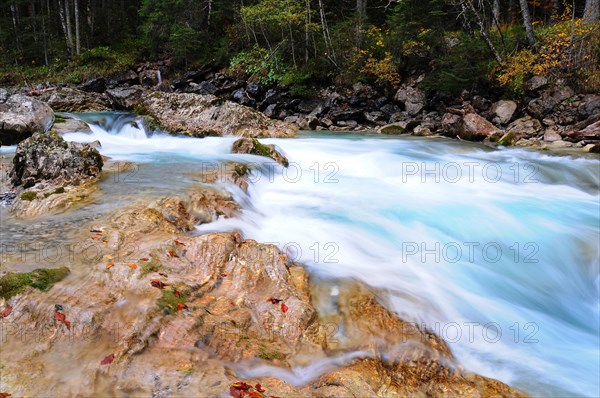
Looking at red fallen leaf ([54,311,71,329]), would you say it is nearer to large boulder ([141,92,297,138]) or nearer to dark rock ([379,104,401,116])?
large boulder ([141,92,297,138])

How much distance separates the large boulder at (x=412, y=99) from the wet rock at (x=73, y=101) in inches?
488

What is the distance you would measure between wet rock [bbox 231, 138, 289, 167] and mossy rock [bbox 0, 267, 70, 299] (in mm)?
5543

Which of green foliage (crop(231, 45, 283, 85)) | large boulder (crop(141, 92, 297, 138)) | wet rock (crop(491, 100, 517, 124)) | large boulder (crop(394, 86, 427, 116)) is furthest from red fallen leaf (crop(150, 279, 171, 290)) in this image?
green foliage (crop(231, 45, 283, 85))

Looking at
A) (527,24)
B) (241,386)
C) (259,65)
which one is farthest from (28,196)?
(259,65)

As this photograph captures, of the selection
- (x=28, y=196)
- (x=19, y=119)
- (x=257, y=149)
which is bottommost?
(x=28, y=196)

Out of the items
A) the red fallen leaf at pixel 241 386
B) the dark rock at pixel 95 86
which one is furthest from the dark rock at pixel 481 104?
the dark rock at pixel 95 86

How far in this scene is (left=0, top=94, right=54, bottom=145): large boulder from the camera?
8.21m

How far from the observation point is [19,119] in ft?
27.2

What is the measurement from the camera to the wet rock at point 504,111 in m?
13.2

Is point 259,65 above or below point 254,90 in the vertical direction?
above

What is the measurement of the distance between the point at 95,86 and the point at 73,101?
5841mm

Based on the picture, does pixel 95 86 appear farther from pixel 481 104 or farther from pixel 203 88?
pixel 481 104

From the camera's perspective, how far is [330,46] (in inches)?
720

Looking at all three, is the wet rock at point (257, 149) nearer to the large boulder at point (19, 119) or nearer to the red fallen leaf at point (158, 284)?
the large boulder at point (19, 119)
